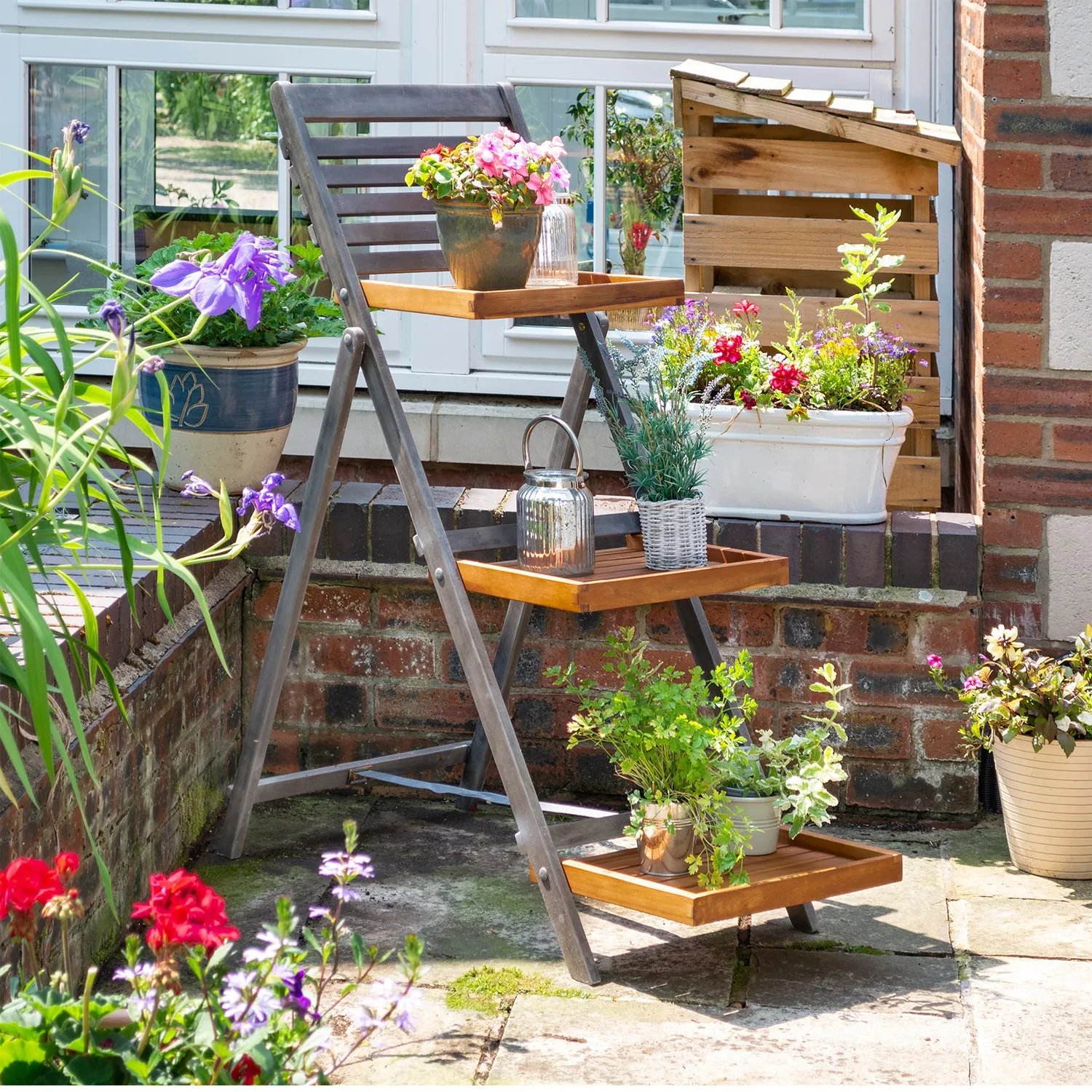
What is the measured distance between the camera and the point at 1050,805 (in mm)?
3148

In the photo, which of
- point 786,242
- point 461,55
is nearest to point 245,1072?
point 786,242

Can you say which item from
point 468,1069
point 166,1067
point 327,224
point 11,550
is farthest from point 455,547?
point 166,1067

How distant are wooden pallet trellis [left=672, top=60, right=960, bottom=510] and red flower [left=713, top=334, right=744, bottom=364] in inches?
17.9

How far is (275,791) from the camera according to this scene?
3238mm

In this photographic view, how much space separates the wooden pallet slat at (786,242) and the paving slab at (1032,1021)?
5.47ft

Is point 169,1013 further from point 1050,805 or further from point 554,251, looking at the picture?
point 1050,805

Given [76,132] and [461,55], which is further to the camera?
[461,55]

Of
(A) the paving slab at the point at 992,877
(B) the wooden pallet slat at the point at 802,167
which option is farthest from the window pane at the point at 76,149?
(A) the paving slab at the point at 992,877

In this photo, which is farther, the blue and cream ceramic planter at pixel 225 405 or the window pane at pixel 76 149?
the window pane at pixel 76 149

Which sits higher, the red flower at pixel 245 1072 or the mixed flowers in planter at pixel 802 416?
the mixed flowers in planter at pixel 802 416

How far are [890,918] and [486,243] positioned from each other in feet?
4.74

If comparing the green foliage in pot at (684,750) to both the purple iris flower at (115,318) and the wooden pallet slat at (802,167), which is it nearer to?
the purple iris flower at (115,318)

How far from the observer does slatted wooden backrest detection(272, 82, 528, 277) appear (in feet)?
9.82

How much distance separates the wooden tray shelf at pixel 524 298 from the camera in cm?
272
